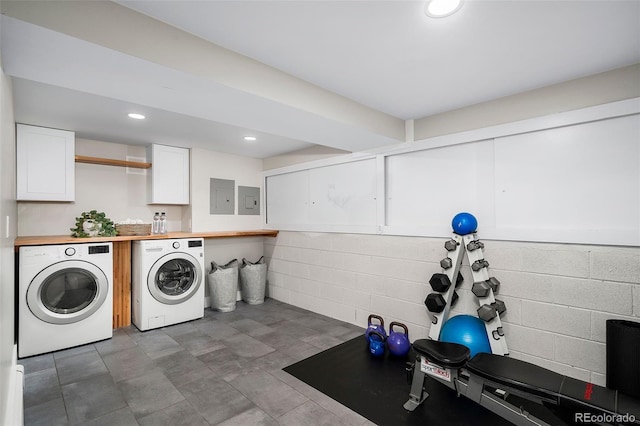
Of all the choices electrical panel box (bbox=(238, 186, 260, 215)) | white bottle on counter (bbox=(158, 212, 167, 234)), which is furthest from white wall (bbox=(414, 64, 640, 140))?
Result: white bottle on counter (bbox=(158, 212, 167, 234))

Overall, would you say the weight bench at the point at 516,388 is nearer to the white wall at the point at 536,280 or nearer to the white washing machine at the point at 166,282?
the white wall at the point at 536,280

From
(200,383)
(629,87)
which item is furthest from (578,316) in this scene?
(200,383)

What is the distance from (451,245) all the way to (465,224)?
0.23 meters

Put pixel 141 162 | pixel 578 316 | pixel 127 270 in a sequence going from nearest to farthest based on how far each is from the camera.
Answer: pixel 578 316, pixel 127 270, pixel 141 162

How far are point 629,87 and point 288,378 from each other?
3337 mm

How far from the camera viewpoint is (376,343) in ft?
10.0

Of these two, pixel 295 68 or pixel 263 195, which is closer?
pixel 295 68

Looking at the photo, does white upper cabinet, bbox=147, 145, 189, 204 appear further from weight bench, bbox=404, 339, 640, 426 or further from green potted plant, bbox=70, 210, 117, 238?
weight bench, bbox=404, 339, 640, 426

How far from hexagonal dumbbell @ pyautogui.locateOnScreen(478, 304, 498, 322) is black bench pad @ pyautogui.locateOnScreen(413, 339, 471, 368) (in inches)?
19.0

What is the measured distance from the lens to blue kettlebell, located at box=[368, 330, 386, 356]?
303cm

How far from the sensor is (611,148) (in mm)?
2270

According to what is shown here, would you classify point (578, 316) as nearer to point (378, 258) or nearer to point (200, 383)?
point (378, 258)

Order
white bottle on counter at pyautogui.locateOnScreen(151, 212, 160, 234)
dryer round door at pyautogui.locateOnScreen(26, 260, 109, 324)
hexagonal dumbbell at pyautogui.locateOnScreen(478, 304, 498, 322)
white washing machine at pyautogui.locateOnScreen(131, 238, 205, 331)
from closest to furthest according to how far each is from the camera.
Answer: hexagonal dumbbell at pyautogui.locateOnScreen(478, 304, 498, 322), dryer round door at pyautogui.locateOnScreen(26, 260, 109, 324), white washing machine at pyautogui.locateOnScreen(131, 238, 205, 331), white bottle on counter at pyautogui.locateOnScreen(151, 212, 160, 234)

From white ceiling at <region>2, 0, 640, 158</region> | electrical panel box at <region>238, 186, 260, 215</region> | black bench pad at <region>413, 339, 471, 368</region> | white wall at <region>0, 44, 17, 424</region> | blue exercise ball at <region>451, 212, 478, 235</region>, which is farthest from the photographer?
electrical panel box at <region>238, 186, 260, 215</region>
